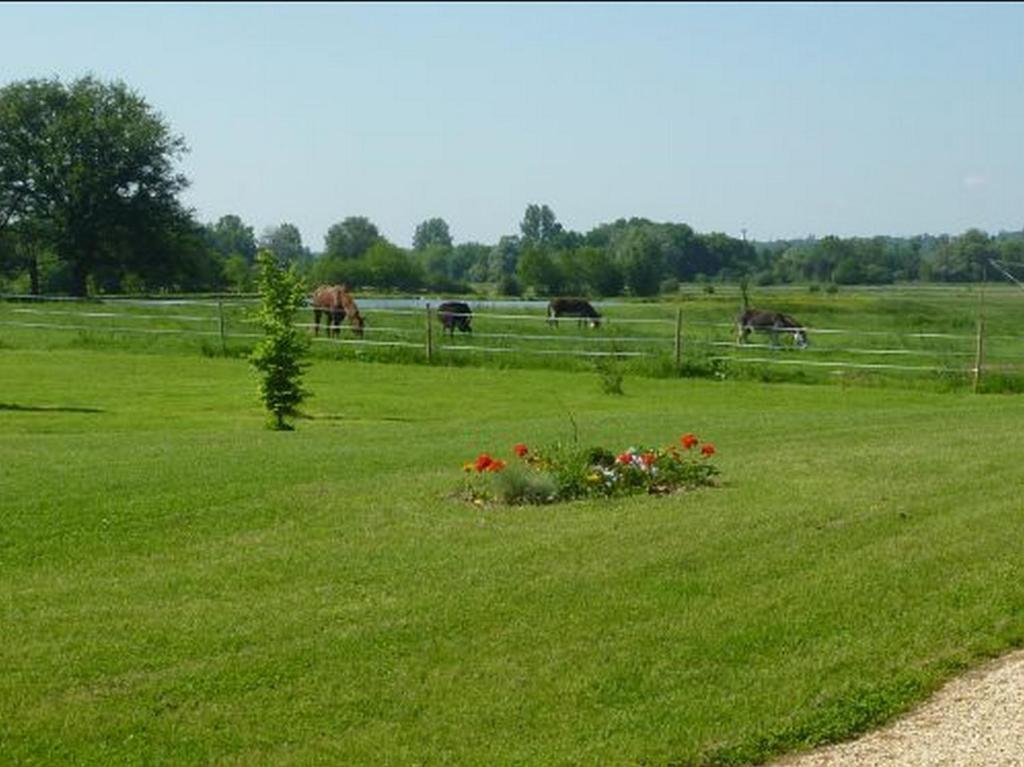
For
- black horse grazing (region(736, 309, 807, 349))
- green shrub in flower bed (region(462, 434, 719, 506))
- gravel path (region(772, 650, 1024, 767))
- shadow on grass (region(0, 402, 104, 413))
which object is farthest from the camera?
black horse grazing (region(736, 309, 807, 349))

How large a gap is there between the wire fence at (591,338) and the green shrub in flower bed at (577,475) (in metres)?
9.90

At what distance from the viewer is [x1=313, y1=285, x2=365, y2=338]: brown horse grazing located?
115 feet

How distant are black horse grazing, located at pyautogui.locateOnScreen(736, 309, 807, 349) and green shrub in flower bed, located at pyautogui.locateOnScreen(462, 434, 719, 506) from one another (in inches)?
837

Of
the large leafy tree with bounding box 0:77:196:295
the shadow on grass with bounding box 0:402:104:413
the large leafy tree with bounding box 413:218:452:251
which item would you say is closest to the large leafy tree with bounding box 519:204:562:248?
the large leafy tree with bounding box 413:218:452:251

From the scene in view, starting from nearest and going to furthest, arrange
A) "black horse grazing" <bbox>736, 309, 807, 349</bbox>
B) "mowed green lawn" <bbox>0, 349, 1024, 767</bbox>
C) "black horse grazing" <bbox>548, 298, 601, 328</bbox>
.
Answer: "mowed green lawn" <bbox>0, 349, 1024, 767</bbox> < "black horse grazing" <bbox>736, 309, 807, 349</bbox> < "black horse grazing" <bbox>548, 298, 601, 328</bbox>

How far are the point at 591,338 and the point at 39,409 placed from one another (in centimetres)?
1439

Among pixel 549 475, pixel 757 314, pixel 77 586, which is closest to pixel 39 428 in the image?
pixel 549 475

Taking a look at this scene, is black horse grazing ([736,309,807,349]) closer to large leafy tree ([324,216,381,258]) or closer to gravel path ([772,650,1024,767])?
gravel path ([772,650,1024,767])

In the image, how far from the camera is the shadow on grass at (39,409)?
2086cm

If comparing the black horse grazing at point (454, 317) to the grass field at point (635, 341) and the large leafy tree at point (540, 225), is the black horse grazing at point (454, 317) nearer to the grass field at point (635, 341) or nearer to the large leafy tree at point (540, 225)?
the grass field at point (635, 341)

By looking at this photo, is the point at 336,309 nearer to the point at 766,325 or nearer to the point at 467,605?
the point at 766,325

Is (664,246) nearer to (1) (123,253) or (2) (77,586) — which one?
(1) (123,253)

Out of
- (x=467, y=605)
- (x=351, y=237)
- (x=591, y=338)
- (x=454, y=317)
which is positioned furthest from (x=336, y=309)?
(x=351, y=237)

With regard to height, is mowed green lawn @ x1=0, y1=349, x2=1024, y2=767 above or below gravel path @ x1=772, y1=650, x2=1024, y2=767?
above
